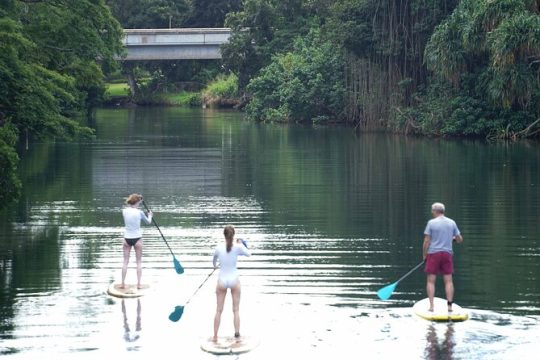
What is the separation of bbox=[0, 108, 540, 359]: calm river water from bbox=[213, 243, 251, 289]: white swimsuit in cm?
98

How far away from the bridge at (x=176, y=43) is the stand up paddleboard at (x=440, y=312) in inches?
2789

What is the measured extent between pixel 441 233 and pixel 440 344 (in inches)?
74.5

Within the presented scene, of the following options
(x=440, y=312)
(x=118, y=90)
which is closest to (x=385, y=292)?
(x=440, y=312)

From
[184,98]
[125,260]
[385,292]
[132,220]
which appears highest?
[184,98]

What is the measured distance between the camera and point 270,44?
8169 centimetres

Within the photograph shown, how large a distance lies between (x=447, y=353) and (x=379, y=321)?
1953 millimetres

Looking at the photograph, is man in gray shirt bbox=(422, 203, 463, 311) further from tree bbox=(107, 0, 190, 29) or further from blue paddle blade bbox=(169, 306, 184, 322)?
tree bbox=(107, 0, 190, 29)

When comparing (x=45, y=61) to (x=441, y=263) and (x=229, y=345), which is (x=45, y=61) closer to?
(x=441, y=263)

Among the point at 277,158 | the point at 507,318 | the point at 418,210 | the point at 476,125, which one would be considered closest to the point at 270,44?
the point at 476,125

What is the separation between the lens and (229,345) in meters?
15.4

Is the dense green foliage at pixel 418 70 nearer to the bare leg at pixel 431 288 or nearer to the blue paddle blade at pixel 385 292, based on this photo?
the blue paddle blade at pixel 385 292

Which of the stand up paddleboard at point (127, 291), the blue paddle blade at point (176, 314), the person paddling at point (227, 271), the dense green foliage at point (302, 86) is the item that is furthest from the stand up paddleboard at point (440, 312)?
the dense green foliage at point (302, 86)

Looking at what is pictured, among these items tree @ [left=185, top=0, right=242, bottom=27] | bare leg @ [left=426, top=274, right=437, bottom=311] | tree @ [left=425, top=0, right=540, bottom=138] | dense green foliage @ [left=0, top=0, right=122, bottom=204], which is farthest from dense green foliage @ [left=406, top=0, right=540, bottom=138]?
tree @ [left=185, top=0, right=242, bottom=27]

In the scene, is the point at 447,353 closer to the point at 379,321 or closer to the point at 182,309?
the point at 379,321
